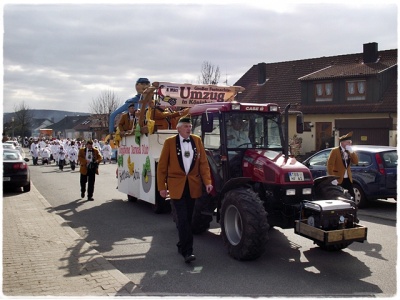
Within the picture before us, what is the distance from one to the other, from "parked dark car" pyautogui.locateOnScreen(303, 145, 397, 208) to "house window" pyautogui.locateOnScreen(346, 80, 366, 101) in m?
19.7

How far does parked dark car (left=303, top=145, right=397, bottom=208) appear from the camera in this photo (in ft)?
34.0

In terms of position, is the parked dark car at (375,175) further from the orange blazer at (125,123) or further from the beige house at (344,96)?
the beige house at (344,96)

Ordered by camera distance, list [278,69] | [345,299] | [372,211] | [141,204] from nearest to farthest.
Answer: [345,299], [372,211], [141,204], [278,69]

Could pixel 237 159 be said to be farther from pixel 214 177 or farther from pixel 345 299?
pixel 345 299

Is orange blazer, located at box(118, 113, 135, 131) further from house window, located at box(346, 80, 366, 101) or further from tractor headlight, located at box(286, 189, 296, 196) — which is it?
house window, located at box(346, 80, 366, 101)

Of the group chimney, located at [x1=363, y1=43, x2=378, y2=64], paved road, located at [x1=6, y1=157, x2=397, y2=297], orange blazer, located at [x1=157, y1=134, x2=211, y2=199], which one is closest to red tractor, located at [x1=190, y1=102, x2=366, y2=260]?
paved road, located at [x1=6, y1=157, x2=397, y2=297]

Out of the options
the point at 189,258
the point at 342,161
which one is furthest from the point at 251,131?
the point at 342,161

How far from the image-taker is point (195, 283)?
529cm

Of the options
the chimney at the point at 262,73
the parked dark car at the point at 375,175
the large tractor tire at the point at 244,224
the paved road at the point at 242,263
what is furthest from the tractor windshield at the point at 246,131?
the chimney at the point at 262,73

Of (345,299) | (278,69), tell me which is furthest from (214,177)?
(278,69)

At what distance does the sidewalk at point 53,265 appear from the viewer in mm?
4934

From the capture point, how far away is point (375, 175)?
1048 cm

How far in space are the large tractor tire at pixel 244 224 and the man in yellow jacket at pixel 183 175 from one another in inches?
18.1

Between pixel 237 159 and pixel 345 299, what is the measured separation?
2888 millimetres
